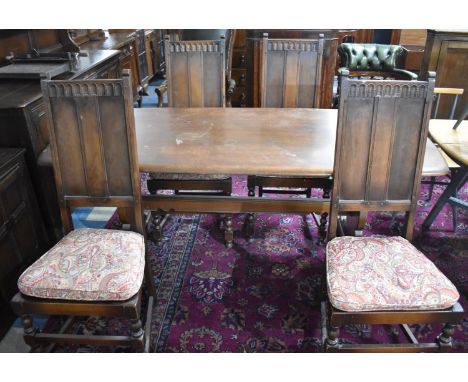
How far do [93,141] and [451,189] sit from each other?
1.93 meters

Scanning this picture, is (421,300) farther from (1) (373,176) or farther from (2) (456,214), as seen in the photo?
(2) (456,214)

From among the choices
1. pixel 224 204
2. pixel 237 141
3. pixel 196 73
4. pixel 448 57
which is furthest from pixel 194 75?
pixel 448 57

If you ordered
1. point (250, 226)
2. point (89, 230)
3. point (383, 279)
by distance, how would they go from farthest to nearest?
point (250, 226) → point (89, 230) → point (383, 279)

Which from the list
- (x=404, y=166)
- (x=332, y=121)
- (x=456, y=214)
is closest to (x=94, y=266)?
(x=404, y=166)

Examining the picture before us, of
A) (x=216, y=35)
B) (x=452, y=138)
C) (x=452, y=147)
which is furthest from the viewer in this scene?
(x=216, y=35)

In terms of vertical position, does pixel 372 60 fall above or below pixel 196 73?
below

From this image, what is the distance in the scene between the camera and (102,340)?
1.55 metres

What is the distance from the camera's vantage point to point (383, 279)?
4.79 ft

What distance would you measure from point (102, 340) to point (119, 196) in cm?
55

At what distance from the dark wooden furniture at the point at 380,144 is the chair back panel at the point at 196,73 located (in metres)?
1.19

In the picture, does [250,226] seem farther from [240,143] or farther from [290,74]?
[290,74]

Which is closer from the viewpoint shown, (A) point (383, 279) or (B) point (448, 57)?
(A) point (383, 279)

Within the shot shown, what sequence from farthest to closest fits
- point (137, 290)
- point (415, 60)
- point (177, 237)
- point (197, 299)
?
point (415, 60), point (177, 237), point (197, 299), point (137, 290)

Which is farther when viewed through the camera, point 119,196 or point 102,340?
point 119,196
